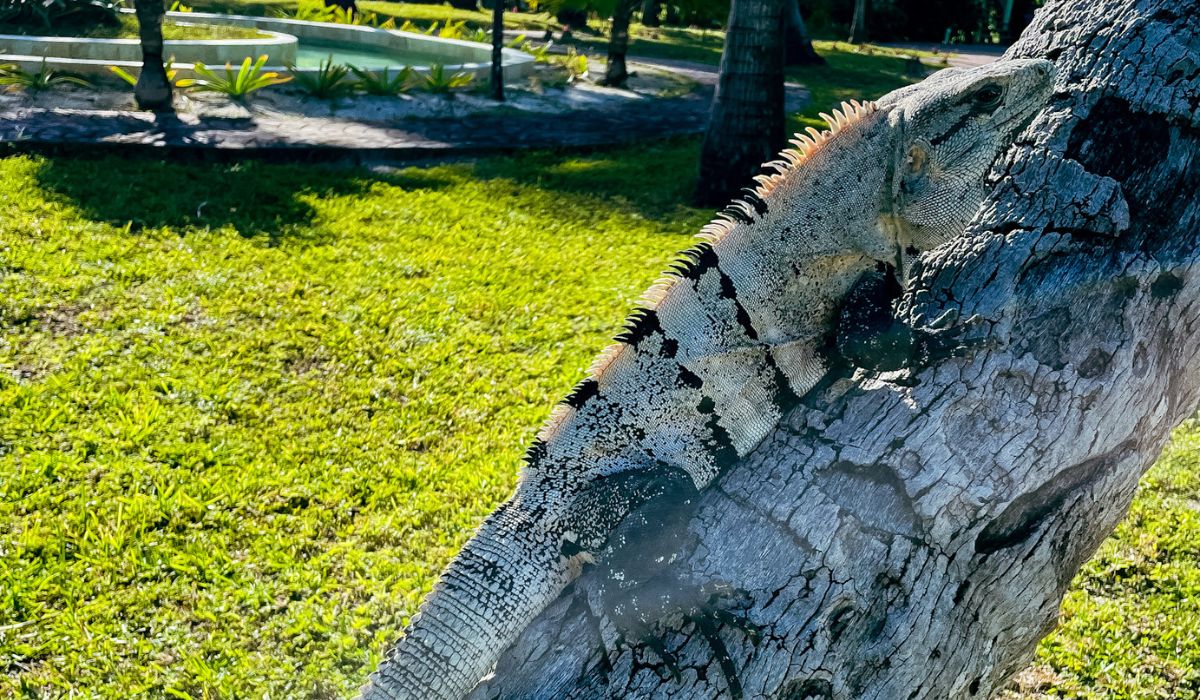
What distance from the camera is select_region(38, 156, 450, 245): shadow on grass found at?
234 inches

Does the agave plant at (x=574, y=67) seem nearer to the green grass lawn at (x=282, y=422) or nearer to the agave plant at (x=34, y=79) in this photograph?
the agave plant at (x=34, y=79)

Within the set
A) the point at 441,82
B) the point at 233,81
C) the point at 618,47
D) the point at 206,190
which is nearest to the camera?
the point at 206,190

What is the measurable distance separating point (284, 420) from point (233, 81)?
6272mm

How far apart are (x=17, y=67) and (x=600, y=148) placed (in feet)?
18.8

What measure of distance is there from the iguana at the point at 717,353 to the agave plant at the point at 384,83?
833 cm

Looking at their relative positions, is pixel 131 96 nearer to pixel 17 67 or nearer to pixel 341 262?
pixel 17 67

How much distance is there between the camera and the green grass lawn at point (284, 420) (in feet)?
9.25

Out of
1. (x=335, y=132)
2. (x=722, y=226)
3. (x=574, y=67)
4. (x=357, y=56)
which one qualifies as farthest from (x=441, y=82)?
(x=722, y=226)

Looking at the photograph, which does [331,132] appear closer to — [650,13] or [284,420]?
[284,420]

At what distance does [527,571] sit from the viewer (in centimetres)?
206

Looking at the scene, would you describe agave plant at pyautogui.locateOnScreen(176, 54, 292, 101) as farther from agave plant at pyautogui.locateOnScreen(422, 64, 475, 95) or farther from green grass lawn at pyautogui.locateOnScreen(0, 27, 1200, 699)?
green grass lawn at pyautogui.locateOnScreen(0, 27, 1200, 699)

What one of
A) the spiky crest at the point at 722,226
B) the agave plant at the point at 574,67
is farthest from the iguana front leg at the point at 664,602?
the agave plant at the point at 574,67

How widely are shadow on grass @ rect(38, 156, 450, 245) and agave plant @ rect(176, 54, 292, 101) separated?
2.16 m

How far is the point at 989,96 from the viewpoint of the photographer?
1.96 metres
